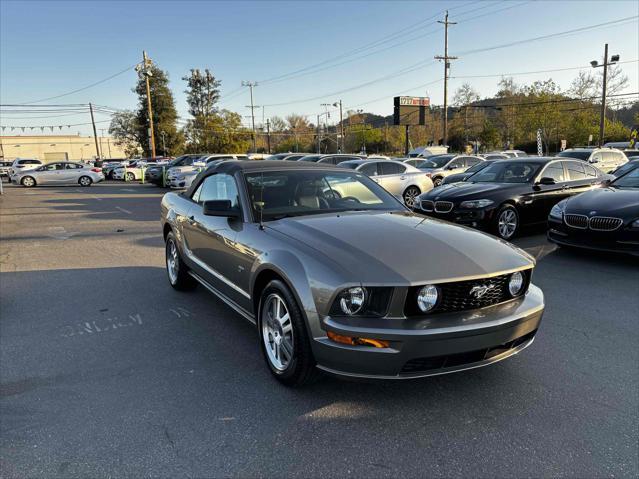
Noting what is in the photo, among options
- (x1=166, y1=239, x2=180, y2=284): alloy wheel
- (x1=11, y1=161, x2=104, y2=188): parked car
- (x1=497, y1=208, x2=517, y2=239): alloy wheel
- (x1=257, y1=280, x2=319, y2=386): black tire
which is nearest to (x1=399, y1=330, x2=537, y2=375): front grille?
(x1=257, y1=280, x2=319, y2=386): black tire

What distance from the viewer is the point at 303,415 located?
109 inches

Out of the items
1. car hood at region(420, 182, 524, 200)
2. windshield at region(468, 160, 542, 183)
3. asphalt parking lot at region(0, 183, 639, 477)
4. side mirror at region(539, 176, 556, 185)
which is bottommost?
asphalt parking lot at region(0, 183, 639, 477)

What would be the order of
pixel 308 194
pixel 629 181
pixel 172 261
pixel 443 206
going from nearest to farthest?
pixel 308 194 → pixel 172 261 → pixel 629 181 → pixel 443 206

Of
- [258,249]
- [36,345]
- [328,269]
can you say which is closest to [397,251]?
[328,269]

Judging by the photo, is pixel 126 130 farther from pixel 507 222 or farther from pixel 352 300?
pixel 352 300

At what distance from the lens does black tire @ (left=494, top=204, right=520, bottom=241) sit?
8.09 m

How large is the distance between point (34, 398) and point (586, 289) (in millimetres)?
5720

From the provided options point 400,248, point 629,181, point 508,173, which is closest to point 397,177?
point 508,173

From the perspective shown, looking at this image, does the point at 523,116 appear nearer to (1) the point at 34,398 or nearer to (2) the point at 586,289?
(2) the point at 586,289

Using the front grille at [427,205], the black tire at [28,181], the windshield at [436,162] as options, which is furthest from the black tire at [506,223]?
the black tire at [28,181]

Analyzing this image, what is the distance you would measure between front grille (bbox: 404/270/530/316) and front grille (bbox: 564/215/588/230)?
176 inches

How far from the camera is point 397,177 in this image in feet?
45.8

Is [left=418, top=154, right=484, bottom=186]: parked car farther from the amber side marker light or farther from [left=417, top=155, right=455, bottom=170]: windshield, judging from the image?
the amber side marker light

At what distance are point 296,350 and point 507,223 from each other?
6.67 metres
